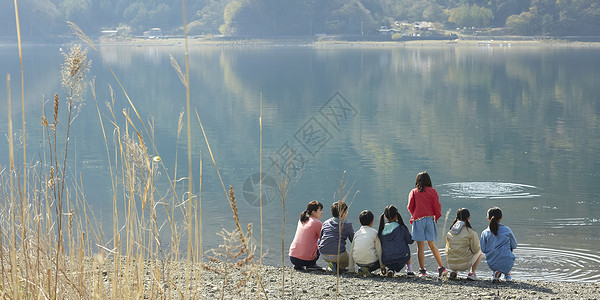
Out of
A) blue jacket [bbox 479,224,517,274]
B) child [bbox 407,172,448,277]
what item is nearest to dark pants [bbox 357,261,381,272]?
child [bbox 407,172,448,277]

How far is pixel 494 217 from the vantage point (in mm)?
4730

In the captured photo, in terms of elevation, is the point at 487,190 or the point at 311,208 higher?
the point at 311,208

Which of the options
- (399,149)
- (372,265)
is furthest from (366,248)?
(399,149)

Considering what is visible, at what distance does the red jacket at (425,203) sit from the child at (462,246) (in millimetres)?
158

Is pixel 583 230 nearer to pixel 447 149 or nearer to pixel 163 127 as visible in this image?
pixel 447 149

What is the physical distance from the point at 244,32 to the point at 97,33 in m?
20.8

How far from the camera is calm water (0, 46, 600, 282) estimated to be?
8.20 meters

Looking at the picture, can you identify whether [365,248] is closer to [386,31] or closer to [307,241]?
[307,241]

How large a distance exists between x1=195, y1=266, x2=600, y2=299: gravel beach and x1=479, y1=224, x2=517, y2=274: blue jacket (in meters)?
0.11

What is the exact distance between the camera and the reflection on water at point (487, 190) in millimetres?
9859

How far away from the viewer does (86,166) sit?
12.4 metres

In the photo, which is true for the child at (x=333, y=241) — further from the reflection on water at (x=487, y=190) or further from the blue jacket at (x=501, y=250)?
the reflection on water at (x=487, y=190)

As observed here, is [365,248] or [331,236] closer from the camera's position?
[365,248]

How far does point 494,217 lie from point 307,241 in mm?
1273
